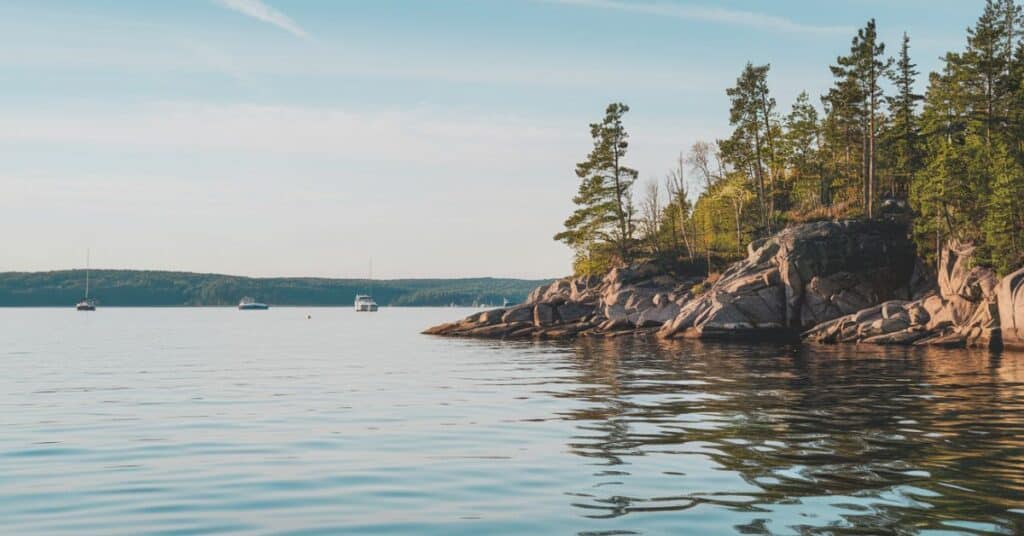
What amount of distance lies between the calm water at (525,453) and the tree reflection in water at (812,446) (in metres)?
Result: 0.07

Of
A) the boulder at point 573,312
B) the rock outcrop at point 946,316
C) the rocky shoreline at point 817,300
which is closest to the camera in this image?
the rock outcrop at point 946,316

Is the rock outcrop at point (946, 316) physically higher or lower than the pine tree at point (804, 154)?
lower

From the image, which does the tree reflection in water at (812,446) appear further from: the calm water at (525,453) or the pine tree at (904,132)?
the pine tree at (904,132)

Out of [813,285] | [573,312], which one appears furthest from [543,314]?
[813,285]

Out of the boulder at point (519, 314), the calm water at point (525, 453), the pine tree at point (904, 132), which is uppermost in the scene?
the pine tree at point (904, 132)

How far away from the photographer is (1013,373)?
35.7 metres

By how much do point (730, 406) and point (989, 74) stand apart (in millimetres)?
52953

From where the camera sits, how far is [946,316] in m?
57.1

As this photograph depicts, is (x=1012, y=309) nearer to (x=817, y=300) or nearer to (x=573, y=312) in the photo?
(x=817, y=300)

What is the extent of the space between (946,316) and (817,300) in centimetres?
1104

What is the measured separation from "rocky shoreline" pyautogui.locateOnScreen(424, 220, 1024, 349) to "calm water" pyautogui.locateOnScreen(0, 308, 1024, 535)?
1996cm

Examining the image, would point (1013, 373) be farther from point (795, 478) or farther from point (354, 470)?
point (354, 470)

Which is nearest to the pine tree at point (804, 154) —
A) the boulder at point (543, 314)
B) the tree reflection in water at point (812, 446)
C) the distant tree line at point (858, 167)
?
the distant tree line at point (858, 167)

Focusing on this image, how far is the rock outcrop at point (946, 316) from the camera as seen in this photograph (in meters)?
54.0
